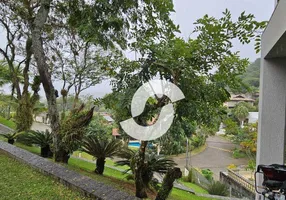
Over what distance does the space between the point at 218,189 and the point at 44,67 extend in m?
4.34

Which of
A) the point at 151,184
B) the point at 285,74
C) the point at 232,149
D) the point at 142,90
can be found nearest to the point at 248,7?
the point at 285,74

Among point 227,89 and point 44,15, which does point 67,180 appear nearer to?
point 227,89

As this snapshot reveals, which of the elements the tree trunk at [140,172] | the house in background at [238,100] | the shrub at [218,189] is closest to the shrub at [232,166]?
the shrub at [218,189]

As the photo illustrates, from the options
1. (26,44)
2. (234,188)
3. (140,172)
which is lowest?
(234,188)

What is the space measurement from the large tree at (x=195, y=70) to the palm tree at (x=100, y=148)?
127 centimetres

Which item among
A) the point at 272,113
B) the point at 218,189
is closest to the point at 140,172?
the point at 272,113

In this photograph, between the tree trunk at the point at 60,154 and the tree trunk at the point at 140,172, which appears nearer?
the tree trunk at the point at 140,172

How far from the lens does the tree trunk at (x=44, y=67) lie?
13.9 ft

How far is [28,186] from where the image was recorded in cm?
309

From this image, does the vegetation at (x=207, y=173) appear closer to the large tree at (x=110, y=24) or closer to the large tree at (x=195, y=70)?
the large tree at (x=195, y=70)

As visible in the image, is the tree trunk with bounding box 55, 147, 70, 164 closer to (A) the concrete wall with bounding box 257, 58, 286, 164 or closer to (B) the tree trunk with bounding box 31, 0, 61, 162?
(B) the tree trunk with bounding box 31, 0, 61, 162

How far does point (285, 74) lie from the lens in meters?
2.55

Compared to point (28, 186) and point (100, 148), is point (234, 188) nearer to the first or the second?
point (100, 148)

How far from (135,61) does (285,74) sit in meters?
1.76
